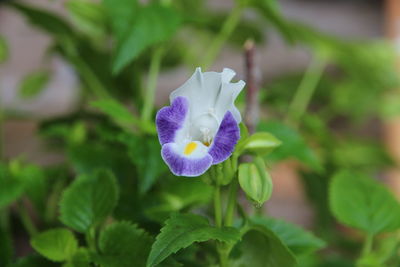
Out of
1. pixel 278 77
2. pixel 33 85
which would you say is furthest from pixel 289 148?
pixel 278 77

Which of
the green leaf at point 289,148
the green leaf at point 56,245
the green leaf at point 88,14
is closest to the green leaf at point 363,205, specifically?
the green leaf at point 289,148

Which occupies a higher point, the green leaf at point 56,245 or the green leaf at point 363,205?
the green leaf at point 363,205

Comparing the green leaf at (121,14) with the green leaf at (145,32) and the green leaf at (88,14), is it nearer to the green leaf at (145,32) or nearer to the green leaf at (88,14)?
the green leaf at (145,32)

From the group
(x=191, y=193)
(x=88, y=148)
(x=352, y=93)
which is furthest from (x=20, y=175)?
(x=352, y=93)

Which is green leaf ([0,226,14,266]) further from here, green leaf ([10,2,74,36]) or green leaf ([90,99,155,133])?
green leaf ([10,2,74,36])

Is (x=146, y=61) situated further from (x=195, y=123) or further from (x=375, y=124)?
(x=375, y=124)

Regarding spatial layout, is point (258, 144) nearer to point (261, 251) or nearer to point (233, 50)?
point (261, 251)

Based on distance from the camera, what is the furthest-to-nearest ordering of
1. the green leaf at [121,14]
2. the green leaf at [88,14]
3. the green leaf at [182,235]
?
1. the green leaf at [88,14]
2. the green leaf at [121,14]
3. the green leaf at [182,235]
